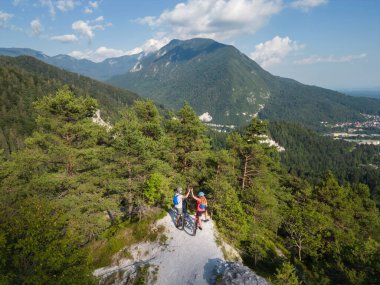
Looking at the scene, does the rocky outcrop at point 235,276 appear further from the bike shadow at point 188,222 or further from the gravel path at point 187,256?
the bike shadow at point 188,222

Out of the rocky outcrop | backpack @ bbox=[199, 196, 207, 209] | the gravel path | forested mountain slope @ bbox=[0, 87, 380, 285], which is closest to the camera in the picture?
the rocky outcrop

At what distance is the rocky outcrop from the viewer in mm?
12766

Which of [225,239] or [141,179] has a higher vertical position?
[141,179]

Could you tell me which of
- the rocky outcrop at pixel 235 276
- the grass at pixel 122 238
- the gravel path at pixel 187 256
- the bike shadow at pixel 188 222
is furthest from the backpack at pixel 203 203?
the grass at pixel 122 238

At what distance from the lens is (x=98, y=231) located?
1994cm

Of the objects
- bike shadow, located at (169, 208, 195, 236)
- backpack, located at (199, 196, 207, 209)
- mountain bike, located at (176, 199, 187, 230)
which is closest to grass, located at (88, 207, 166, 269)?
bike shadow, located at (169, 208, 195, 236)

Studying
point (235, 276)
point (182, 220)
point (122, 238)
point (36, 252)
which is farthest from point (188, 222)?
point (36, 252)

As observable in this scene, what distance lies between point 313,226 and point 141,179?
16167 millimetres

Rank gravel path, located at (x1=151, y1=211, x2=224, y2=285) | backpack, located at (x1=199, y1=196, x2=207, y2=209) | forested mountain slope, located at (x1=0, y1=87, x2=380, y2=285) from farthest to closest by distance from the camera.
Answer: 1. forested mountain slope, located at (x1=0, y1=87, x2=380, y2=285)
2. backpack, located at (x1=199, y1=196, x2=207, y2=209)
3. gravel path, located at (x1=151, y1=211, x2=224, y2=285)

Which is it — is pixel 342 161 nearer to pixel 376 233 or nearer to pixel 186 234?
pixel 376 233

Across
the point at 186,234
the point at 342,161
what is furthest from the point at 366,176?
the point at 186,234

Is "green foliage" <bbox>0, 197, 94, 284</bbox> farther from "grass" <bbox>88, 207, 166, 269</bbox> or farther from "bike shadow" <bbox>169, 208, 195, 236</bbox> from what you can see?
"bike shadow" <bbox>169, 208, 195, 236</bbox>

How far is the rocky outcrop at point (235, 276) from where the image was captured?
503 inches

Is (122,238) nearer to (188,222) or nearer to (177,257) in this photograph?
(188,222)
